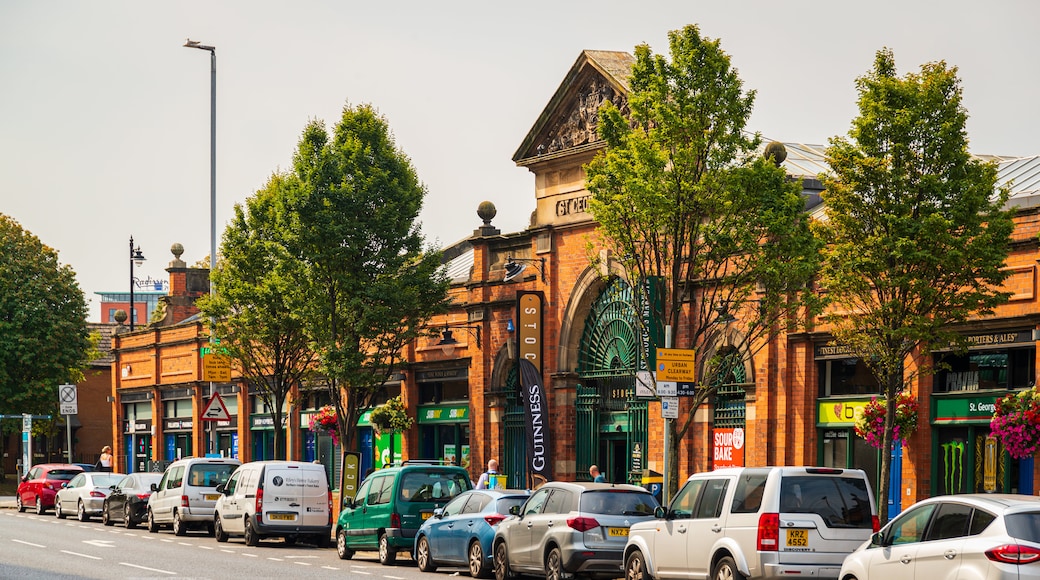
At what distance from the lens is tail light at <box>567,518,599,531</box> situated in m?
20.2

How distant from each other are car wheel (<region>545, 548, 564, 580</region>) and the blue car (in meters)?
2.18

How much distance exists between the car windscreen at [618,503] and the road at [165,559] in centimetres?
319

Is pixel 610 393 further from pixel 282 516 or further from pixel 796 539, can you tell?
pixel 796 539

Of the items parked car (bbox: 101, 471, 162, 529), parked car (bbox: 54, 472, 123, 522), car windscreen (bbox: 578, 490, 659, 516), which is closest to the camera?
car windscreen (bbox: 578, 490, 659, 516)

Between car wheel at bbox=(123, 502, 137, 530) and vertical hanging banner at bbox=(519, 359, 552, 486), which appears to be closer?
vertical hanging banner at bbox=(519, 359, 552, 486)

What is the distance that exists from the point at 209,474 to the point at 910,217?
18.2 metres

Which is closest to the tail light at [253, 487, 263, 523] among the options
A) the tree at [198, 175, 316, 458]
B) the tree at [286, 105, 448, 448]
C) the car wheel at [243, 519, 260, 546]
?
the car wheel at [243, 519, 260, 546]

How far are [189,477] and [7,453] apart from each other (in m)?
48.8

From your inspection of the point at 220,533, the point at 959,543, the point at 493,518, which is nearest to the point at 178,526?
the point at 220,533

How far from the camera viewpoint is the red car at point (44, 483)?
44688 millimetres

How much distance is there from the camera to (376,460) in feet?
138

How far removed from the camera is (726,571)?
17.5 m

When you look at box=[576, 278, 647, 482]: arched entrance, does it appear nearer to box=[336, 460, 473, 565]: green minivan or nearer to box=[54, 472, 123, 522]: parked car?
box=[336, 460, 473, 565]: green minivan

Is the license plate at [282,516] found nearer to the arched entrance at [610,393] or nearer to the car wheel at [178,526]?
the car wheel at [178,526]
